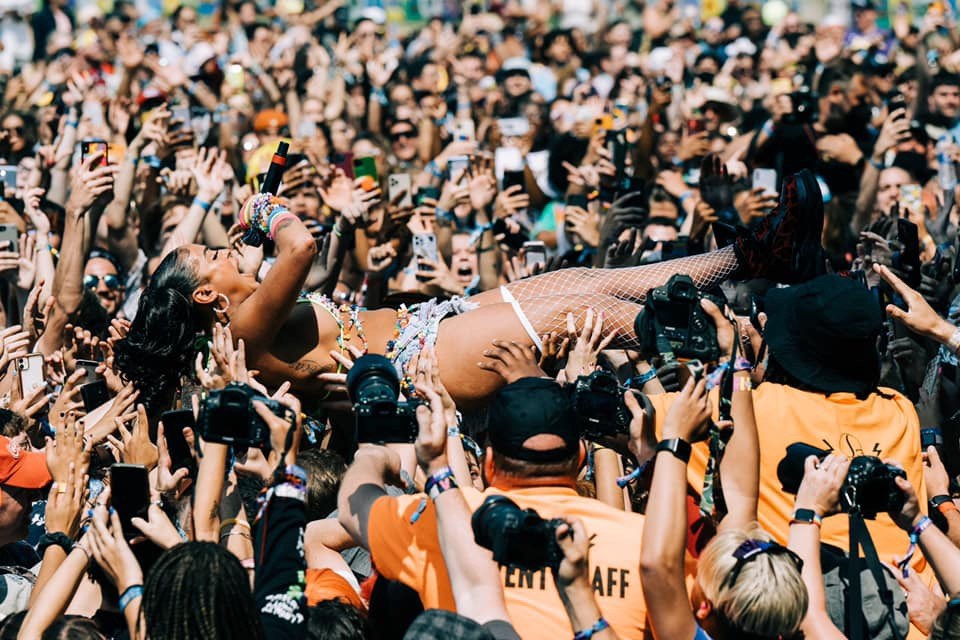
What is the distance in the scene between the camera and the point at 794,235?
16.4 feet

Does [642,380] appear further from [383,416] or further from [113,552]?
[113,552]

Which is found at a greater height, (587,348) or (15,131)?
(587,348)

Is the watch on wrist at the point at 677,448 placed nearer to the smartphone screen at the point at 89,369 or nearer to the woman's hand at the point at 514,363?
the woman's hand at the point at 514,363

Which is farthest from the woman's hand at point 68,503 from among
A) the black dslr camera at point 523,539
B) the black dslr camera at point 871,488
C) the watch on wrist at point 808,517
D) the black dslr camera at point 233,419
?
the black dslr camera at point 871,488

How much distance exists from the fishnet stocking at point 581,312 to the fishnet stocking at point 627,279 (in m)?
0.05

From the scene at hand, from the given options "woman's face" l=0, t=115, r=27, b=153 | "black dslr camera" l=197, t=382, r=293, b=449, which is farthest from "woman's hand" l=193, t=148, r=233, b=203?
"black dslr camera" l=197, t=382, r=293, b=449

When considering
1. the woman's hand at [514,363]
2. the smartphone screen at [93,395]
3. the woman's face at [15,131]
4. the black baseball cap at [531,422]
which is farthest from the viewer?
the woman's face at [15,131]

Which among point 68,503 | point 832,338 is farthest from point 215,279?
point 832,338

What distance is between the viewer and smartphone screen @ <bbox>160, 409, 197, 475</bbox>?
3939 mm

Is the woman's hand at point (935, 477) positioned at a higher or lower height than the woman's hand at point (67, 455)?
lower

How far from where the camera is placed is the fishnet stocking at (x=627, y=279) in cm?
518

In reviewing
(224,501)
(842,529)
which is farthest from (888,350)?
(224,501)

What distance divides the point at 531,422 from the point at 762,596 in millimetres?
770

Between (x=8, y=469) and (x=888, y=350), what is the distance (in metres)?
3.52
